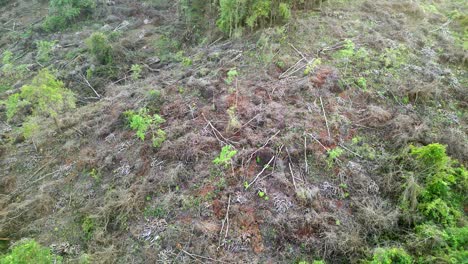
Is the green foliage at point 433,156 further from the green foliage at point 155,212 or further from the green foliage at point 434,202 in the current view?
the green foliage at point 155,212

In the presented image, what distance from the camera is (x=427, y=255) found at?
454 cm

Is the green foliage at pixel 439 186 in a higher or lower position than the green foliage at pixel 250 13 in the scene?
lower

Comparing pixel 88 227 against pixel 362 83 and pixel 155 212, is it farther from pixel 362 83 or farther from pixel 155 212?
pixel 362 83

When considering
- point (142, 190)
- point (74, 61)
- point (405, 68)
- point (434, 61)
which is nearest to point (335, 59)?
point (405, 68)

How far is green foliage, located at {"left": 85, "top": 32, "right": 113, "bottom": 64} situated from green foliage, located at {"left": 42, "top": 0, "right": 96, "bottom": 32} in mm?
4096

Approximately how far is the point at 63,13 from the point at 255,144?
1139cm

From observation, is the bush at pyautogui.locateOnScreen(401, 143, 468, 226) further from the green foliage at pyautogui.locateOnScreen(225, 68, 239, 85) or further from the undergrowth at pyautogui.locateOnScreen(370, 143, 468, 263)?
the green foliage at pyautogui.locateOnScreen(225, 68, 239, 85)

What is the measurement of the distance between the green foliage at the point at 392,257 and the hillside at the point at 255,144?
3 cm

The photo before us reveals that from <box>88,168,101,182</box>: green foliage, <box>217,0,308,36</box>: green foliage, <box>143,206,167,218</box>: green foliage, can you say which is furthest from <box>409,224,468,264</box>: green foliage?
<box>217,0,308,36</box>: green foliage

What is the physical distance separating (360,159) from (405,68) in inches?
139

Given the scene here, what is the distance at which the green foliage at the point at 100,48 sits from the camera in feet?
31.8

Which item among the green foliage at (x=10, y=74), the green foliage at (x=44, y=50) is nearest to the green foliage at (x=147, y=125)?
the green foliage at (x=10, y=74)

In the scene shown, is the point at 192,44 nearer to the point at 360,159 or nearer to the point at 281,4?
the point at 281,4

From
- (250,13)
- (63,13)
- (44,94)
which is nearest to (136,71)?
(44,94)
